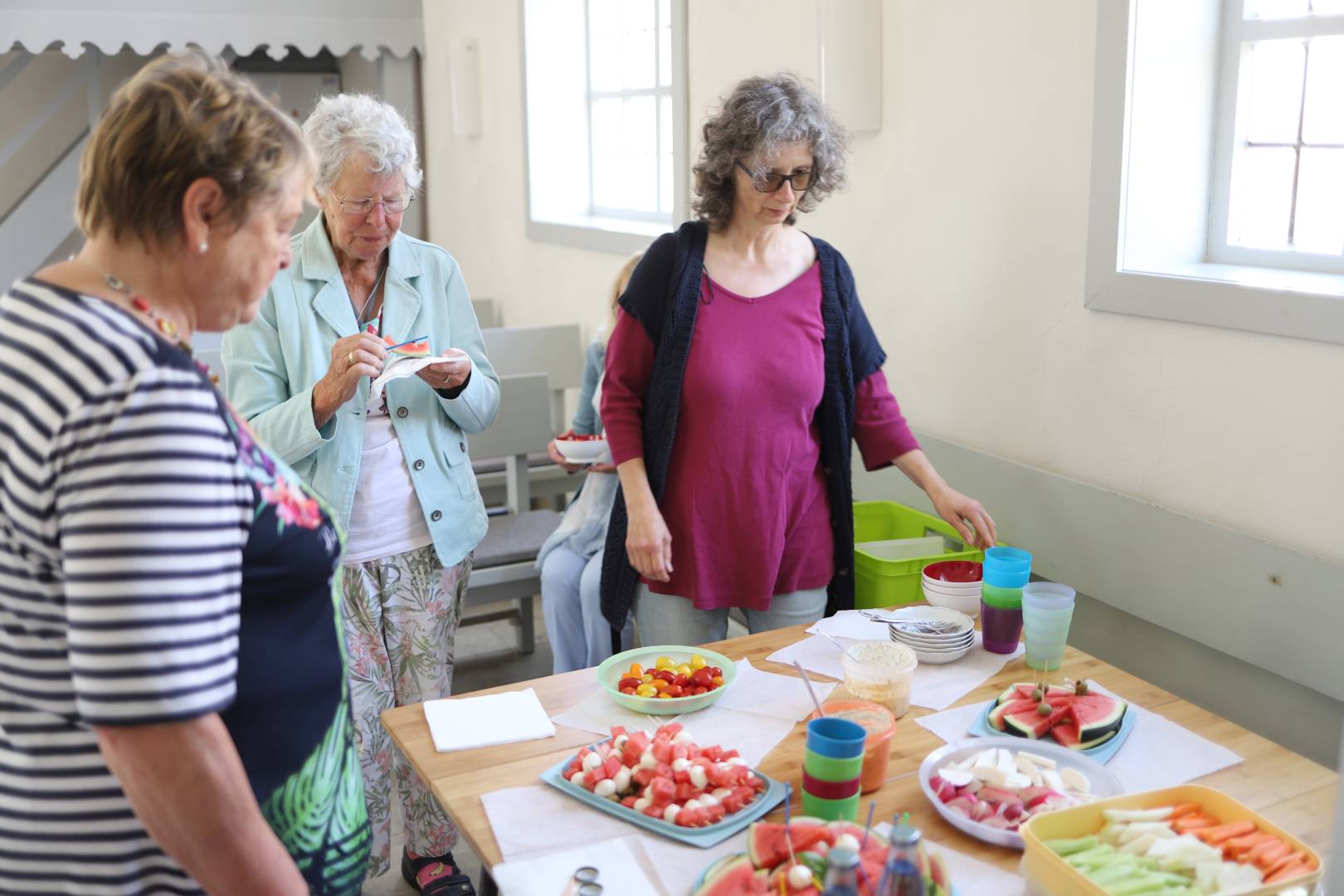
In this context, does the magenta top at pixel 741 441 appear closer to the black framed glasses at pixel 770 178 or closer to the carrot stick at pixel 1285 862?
the black framed glasses at pixel 770 178

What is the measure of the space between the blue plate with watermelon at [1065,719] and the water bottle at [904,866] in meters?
0.60

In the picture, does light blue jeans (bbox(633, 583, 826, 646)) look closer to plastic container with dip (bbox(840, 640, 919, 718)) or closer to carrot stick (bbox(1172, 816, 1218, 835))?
plastic container with dip (bbox(840, 640, 919, 718))

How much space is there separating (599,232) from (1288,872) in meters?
3.87

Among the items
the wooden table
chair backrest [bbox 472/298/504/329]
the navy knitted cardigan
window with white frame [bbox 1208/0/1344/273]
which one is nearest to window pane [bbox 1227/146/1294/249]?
window with white frame [bbox 1208/0/1344/273]

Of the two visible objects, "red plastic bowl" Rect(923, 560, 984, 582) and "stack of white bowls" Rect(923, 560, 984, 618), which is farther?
"red plastic bowl" Rect(923, 560, 984, 582)

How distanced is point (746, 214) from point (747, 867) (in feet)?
4.51

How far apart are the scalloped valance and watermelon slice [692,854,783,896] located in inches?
216

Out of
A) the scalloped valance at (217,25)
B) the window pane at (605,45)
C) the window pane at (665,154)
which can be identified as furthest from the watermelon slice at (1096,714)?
the scalloped valance at (217,25)

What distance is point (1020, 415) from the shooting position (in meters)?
2.84

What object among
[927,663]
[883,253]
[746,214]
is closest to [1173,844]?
[927,663]

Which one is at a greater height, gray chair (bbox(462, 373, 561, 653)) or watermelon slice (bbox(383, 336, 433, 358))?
watermelon slice (bbox(383, 336, 433, 358))

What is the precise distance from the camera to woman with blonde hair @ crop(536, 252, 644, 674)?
10.7 feet

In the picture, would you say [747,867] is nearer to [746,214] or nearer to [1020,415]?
[746,214]

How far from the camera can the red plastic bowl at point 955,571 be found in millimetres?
2322
